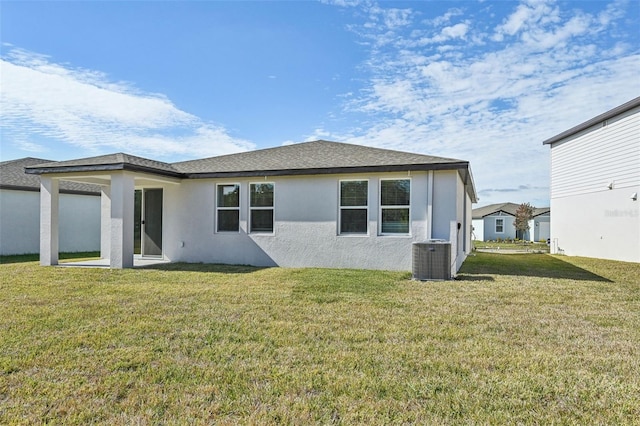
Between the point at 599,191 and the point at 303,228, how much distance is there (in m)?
14.7

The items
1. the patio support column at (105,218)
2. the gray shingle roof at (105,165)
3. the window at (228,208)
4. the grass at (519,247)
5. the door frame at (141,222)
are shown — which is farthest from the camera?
the grass at (519,247)

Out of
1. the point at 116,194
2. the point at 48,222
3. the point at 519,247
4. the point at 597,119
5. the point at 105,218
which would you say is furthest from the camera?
the point at 519,247

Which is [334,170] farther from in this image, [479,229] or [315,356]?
[479,229]

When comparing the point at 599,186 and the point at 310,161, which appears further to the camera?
the point at 599,186

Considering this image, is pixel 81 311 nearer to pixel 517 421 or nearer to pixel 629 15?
pixel 517 421

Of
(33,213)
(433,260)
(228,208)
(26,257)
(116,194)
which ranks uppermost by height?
(116,194)

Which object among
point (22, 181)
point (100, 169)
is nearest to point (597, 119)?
point (100, 169)

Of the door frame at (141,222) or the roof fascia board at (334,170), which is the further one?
the door frame at (141,222)

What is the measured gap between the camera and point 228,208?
12.4 metres

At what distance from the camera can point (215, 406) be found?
3.01 m

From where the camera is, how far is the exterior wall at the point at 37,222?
1611cm

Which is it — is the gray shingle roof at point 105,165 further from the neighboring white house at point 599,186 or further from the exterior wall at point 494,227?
the exterior wall at point 494,227

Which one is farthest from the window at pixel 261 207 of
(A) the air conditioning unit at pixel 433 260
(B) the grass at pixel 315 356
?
(A) the air conditioning unit at pixel 433 260

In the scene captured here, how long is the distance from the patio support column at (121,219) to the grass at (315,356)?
2.97m
